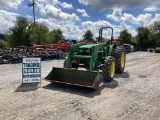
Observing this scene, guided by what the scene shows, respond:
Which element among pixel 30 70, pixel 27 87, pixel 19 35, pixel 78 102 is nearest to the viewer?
pixel 78 102

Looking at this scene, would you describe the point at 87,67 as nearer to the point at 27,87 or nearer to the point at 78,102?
the point at 27,87

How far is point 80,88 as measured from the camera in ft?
22.1

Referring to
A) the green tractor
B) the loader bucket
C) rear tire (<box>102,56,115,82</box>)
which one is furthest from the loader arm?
rear tire (<box>102,56,115,82</box>)

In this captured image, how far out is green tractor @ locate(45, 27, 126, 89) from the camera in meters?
6.68

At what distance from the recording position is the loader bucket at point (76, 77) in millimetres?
6432

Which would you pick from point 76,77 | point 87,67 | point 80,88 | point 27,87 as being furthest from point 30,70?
point 87,67

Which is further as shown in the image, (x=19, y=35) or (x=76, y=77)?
(x=19, y=35)

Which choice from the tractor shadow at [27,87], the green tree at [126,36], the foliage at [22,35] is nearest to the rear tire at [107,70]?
the tractor shadow at [27,87]

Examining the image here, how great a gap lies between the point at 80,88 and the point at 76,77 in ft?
1.41

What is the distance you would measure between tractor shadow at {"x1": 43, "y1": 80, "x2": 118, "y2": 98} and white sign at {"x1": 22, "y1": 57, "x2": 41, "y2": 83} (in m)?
0.67

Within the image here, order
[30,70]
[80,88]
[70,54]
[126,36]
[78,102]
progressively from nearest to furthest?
[78,102] < [80,88] < [30,70] < [70,54] < [126,36]

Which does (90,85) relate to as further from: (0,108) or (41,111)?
(0,108)

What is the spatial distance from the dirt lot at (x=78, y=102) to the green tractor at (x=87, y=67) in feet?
0.87

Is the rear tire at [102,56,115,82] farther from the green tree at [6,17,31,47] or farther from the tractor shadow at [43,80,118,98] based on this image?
the green tree at [6,17,31,47]
